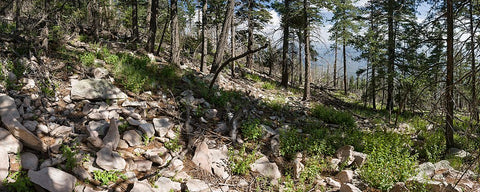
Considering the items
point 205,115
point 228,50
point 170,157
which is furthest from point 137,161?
point 228,50

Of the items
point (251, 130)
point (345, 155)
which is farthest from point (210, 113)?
point (345, 155)

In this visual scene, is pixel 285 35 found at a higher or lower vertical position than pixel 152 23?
higher

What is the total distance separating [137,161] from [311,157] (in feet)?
10.9

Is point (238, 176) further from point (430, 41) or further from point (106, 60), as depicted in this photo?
point (430, 41)

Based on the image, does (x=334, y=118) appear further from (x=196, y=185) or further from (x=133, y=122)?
(x=133, y=122)

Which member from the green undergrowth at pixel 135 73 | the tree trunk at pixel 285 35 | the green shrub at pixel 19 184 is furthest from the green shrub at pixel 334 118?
the green shrub at pixel 19 184

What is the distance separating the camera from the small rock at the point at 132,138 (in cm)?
384

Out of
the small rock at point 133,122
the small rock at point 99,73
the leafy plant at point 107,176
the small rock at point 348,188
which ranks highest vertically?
the small rock at point 99,73

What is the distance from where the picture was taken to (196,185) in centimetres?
342

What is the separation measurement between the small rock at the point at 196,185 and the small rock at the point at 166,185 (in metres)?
0.14

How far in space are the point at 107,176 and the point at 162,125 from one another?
144 cm

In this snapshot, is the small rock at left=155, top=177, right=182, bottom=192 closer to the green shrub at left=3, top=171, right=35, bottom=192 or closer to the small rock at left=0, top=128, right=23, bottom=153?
the green shrub at left=3, top=171, right=35, bottom=192

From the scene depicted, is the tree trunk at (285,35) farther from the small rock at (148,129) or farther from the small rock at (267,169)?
the small rock at (148,129)

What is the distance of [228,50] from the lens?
9266 mm
